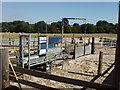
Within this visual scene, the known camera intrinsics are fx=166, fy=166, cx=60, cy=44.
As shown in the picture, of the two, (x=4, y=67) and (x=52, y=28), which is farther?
(x=52, y=28)

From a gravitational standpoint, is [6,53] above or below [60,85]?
above

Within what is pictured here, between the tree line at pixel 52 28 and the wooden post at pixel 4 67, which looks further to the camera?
the tree line at pixel 52 28

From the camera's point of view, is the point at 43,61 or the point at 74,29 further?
the point at 74,29

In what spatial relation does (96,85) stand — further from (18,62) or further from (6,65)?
(18,62)

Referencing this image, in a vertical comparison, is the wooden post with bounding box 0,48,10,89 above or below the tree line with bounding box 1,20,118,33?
below

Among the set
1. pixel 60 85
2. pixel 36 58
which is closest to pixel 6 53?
pixel 60 85

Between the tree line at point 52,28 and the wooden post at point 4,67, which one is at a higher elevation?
the tree line at point 52,28

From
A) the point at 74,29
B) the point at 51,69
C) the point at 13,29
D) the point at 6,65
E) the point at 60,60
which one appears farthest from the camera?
the point at 74,29

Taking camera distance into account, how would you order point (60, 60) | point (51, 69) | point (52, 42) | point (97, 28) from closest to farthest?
1. point (51, 69)
2. point (60, 60)
3. point (52, 42)
4. point (97, 28)

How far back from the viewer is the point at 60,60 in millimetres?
8797

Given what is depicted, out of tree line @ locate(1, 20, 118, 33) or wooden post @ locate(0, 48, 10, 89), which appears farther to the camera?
tree line @ locate(1, 20, 118, 33)

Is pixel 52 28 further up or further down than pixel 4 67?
further up

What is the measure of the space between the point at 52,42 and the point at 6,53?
6128mm

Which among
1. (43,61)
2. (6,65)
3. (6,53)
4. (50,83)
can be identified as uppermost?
(6,53)
